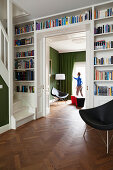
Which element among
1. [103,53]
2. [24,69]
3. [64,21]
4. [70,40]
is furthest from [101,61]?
[70,40]

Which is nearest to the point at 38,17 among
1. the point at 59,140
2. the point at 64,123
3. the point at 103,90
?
the point at 103,90

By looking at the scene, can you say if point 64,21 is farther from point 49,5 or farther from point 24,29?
point 24,29

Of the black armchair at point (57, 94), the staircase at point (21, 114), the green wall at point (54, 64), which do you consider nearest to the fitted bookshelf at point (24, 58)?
the staircase at point (21, 114)

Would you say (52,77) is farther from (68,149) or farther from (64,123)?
(68,149)

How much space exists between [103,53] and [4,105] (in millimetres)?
2870

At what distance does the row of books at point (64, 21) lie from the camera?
3.63 metres

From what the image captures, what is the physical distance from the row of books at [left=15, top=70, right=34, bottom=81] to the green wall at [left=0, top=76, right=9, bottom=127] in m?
1.19

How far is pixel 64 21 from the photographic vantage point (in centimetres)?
393

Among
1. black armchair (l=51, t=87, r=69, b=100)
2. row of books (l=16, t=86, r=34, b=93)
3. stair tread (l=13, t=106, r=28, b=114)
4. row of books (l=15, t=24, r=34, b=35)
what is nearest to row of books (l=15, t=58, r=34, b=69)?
row of books (l=16, t=86, r=34, b=93)

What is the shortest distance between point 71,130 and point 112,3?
3288 millimetres

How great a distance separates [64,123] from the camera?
3.99m

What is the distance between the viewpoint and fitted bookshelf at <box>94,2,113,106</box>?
11.3ft

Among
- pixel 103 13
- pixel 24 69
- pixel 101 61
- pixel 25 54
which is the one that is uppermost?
pixel 103 13

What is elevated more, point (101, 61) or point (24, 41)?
point (24, 41)
